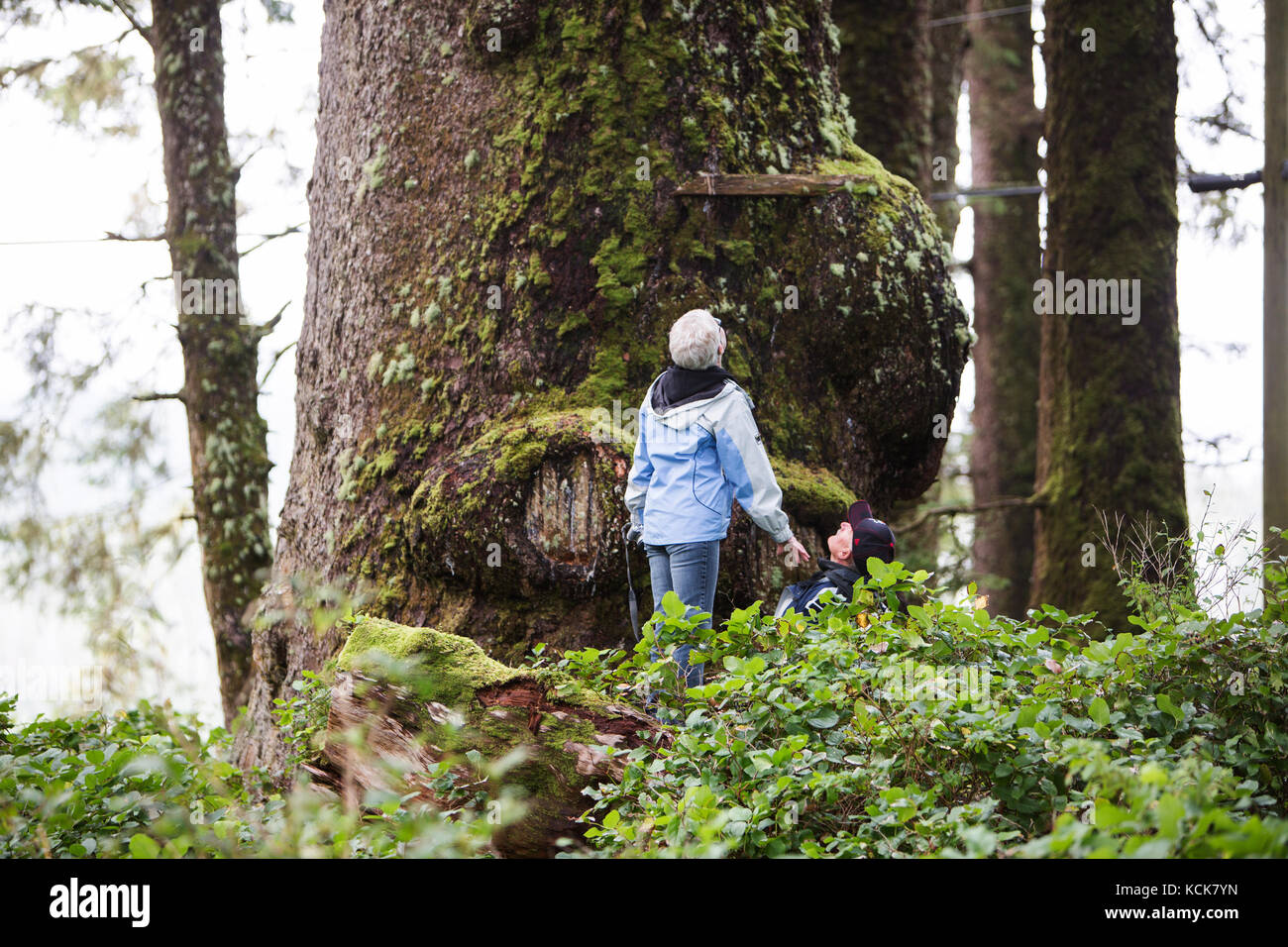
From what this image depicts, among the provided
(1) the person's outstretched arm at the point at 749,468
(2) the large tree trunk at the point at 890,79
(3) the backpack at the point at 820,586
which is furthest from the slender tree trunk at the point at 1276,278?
(1) the person's outstretched arm at the point at 749,468

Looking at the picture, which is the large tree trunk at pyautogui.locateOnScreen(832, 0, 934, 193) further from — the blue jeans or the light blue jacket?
the blue jeans

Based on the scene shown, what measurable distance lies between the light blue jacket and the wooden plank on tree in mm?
1485

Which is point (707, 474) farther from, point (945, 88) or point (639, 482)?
point (945, 88)

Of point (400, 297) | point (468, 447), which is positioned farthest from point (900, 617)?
point (400, 297)

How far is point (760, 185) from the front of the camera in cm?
600

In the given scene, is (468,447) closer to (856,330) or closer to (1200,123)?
(856,330)

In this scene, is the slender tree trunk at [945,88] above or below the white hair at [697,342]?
above

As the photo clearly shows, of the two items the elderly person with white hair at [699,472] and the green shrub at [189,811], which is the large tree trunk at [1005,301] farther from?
the green shrub at [189,811]

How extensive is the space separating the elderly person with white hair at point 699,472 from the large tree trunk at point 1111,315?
5354mm

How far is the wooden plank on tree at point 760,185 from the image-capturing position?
595 cm

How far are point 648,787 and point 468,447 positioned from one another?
2598mm

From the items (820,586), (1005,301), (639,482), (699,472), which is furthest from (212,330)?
(1005,301)

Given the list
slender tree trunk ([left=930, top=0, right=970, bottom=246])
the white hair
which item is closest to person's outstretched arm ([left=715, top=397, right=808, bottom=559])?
the white hair

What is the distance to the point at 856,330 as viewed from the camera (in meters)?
6.13
